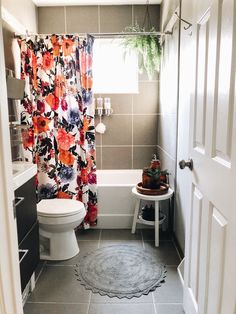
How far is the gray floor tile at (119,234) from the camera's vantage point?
9.02ft

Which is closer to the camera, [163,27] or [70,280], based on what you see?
[70,280]

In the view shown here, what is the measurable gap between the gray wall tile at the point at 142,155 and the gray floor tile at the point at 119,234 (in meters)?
1.05

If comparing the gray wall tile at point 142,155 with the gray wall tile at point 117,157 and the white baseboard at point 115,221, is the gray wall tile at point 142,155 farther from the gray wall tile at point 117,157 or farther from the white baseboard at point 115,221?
the white baseboard at point 115,221

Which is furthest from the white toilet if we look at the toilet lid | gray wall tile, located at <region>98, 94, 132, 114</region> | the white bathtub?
gray wall tile, located at <region>98, 94, 132, 114</region>

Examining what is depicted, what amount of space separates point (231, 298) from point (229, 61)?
Answer: 82 cm

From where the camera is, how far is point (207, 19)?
1227mm

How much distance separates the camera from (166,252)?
8.14ft

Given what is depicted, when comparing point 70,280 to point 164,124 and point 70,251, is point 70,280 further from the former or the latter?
point 164,124

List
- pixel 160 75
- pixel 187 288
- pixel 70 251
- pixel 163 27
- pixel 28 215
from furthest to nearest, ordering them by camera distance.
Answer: pixel 160 75 < pixel 163 27 < pixel 70 251 < pixel 28 215 < pixel 187 288

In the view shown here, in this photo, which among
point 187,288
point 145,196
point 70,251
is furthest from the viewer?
point 145,196

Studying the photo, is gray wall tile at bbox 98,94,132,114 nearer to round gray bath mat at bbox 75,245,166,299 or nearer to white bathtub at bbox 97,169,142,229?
white bathtub at bbox 97,169,142,229

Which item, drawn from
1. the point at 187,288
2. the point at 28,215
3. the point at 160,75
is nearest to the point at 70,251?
the point at 28,215

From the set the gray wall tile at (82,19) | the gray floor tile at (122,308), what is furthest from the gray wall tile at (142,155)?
the gray floor tile at (122,308)

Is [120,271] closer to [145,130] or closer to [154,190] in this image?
[154,190]
